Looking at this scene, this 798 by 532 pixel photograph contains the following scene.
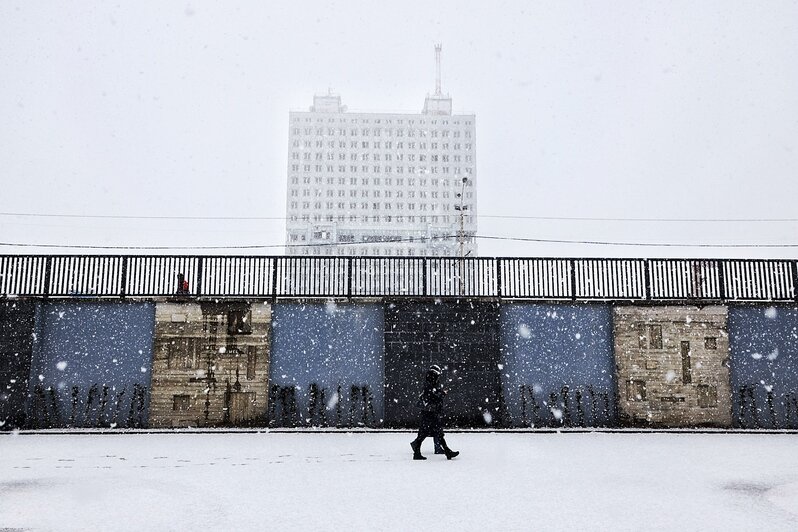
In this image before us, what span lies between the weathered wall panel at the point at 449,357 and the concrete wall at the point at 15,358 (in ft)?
34.5

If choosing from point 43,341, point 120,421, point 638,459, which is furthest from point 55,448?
point 638,459

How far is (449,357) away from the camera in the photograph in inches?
701

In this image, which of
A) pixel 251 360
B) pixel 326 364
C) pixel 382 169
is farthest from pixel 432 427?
pixel 382 169

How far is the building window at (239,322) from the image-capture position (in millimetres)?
18109

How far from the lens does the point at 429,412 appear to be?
37.4 feet

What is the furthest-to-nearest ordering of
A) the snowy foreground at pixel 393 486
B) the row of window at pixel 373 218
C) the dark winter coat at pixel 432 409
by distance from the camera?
the row of window at pixel 373 218 → the dark winter coat at pixel 432 409 → the snowy foreground at pixel 393 486

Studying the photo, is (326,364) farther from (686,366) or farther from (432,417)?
(686,366)

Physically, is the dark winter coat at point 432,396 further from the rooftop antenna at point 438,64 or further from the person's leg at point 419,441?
the rooftop antenna at point 438,64

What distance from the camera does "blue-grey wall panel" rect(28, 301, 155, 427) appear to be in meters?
17.5

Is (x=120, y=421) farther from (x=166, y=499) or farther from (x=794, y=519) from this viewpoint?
(x=794, y=519)

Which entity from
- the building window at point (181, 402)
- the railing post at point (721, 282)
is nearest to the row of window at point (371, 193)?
the railing post at point (721, 282)

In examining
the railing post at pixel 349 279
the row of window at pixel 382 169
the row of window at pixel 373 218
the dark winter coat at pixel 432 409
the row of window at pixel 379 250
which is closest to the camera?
the dark winter coat at pixel 432 409

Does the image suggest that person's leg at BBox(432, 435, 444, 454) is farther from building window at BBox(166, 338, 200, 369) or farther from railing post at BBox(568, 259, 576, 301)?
building window at BBox(166, 338, 200, 369)

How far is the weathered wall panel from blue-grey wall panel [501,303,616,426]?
1.74 feet
